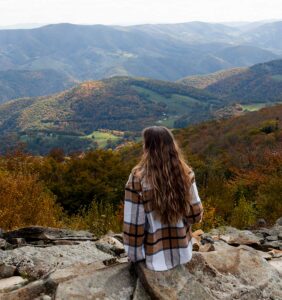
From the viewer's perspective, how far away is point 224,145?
5288 centimetres

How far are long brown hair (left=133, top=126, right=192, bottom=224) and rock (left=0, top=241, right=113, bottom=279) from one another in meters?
2.01

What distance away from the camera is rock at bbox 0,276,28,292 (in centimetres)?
519

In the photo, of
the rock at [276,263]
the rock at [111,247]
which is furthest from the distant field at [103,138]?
the rock at [276,263]

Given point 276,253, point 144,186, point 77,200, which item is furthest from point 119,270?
point 77,200

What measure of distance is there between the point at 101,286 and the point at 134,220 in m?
0.78

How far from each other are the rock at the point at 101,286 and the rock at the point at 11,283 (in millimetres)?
902

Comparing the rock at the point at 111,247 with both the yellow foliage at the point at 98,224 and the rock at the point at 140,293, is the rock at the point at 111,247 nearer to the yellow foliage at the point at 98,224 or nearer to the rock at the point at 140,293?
the rock at the point at 140,293

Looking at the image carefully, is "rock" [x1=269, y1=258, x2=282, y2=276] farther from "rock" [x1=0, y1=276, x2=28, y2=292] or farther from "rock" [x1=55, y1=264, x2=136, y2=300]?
"rock" [x1=0, y1=276, x2=28, y2=292]

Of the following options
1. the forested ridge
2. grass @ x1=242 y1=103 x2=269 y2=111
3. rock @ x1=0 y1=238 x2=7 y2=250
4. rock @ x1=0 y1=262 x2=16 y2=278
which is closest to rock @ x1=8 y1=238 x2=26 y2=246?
rock @ x1=0 y1=238 x2=7 y2=250

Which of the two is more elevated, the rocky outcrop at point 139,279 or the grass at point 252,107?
the rocky outcrop at point 139,279

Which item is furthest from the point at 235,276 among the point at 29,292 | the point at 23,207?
the point at 23,207

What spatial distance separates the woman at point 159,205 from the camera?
14.7 ft

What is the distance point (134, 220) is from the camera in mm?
4590

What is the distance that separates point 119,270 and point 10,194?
8.57 metres
